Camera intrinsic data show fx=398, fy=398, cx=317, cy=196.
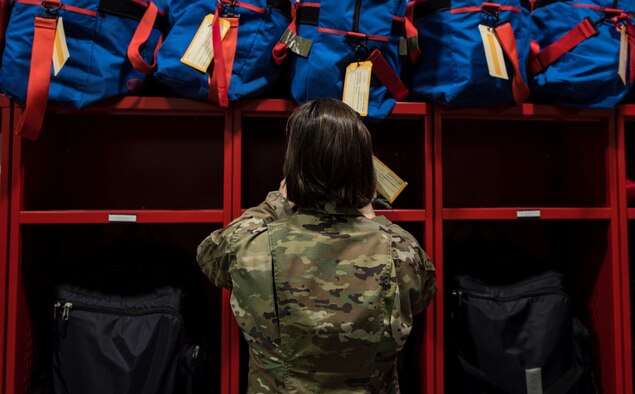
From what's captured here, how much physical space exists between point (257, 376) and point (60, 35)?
3.32 ft

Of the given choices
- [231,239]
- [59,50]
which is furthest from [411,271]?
[59,50]

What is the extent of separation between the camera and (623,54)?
1.17 meters

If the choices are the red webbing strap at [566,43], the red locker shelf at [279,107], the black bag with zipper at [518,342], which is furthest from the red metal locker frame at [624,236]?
the red locker shelf at [279,107]

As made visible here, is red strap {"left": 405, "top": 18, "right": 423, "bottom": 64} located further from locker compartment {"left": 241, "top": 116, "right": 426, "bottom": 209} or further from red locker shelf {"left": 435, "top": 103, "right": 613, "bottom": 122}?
locker compartment {"left": 241, "top": 116, "right": 426, "bottom": 209}

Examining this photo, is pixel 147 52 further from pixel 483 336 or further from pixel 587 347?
pixel 587 347

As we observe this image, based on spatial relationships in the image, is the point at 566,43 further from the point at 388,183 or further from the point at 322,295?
the point at 322,295

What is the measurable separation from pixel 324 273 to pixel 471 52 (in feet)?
2.47

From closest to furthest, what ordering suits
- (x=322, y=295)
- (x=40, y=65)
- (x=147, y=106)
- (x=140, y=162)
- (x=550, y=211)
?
(x=322, y=295) < (x=40, y=65) < (x=147, y=106) < (x=550, y=211) < (x=140, y=162)

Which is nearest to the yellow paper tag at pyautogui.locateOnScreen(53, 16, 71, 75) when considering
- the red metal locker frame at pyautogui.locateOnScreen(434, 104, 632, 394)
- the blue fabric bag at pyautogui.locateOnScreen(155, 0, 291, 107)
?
the blue fabric bag at pyautogui.locateOnScreen(155, 0, 291, 107)

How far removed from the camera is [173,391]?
3.61 feet

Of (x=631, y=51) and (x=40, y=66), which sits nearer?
(x=40, y=66)

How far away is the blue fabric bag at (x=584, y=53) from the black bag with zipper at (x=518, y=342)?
1.95 feet

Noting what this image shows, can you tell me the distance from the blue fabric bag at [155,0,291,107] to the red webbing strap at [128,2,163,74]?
1.5 inches

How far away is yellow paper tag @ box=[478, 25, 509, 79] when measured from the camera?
1095 millimetres
